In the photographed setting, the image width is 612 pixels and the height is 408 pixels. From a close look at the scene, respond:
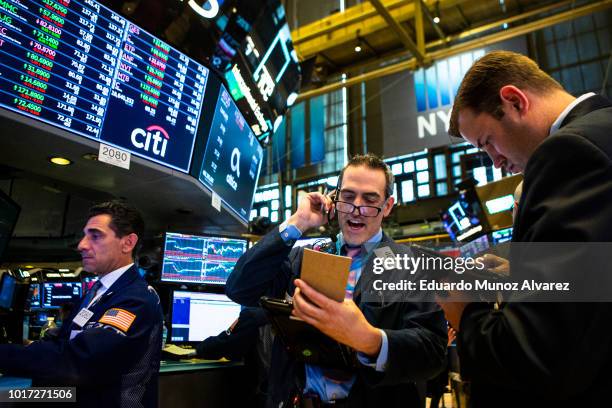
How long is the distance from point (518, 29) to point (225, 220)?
5771mm

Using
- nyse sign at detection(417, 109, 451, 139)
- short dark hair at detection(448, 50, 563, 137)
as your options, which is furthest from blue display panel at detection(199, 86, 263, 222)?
nyse sign at detection(417, 109, 451, 139)

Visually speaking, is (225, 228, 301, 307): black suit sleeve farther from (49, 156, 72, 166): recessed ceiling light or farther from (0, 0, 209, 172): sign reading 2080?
(49, 156, 72, 166): recessed ceiling light

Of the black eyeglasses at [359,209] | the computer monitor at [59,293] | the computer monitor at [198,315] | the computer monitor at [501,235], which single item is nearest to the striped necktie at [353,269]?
the black eyeglasses at [359,209]

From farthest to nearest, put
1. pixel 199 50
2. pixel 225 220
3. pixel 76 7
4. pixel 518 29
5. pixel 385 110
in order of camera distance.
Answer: pixel 385 110
pixel 518 29
pixel 225 220
pixel 199 50
pixel 76 7

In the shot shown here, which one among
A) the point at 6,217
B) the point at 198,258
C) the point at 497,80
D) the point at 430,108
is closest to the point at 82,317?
the point at 6,217

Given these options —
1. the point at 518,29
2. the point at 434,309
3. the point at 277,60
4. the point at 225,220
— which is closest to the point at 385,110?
the point at 518,29

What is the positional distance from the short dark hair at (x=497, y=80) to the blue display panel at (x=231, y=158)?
7.59 ft

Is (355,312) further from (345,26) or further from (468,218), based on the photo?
(345,26)

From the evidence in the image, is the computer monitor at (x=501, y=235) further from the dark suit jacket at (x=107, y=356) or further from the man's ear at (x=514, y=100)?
the man's ear at (x=514, y=100)

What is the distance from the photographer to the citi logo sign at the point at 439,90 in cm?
691

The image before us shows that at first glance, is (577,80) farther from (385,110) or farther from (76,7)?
(76,7)

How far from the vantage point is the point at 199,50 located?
316 cm

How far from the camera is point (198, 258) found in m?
3.43

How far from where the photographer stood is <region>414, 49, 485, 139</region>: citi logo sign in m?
6.91
